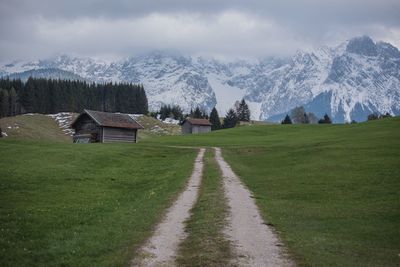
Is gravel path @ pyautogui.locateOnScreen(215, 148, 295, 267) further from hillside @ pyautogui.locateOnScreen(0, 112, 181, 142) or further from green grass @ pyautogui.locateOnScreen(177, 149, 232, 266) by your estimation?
hillside @ pyautogui.locateOnScreen(0, 112, 181, 142)

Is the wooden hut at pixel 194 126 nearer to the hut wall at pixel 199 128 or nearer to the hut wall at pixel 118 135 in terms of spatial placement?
the hut wall at pixel 199 128

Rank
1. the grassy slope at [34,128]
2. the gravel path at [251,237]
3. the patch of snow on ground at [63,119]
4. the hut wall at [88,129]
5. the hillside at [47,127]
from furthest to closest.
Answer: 1. the patch of snow on ground at [63,119]
2. the hillside at [47,127]
3. the grassy slope at [34,128]
4. the hut wall at [88,129]
5. the gravel path at [251,237]

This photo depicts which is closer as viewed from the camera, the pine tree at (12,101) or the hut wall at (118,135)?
the hut wall at (118,135)

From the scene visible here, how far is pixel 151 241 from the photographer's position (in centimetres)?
1833

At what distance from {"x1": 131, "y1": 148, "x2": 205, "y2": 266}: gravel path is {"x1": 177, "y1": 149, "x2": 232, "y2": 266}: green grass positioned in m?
0.33

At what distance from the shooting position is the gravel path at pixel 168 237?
15.8 meters

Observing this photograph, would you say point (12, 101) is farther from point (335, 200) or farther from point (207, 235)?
point (207, 235)

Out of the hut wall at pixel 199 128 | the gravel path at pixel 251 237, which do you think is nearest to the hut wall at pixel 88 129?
the gravel path at pixel 251 237

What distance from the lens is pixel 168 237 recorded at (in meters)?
19.1

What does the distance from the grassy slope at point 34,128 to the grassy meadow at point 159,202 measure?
250 ft

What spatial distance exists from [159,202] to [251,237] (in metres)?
9.94

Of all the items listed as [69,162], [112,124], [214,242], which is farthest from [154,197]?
[112,124]

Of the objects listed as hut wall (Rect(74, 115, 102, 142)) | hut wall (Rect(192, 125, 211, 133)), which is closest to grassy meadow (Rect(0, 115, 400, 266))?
hut wall (Rect(74, 115, 102, 142))

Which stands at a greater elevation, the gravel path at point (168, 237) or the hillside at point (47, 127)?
the hillside at point (47, 127)
